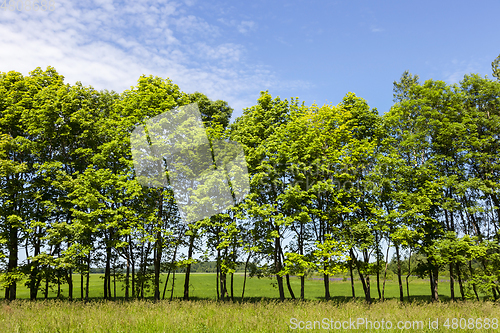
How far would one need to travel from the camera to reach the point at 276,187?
83.5ft

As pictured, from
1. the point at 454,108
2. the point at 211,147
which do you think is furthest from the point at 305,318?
the point at 454,108

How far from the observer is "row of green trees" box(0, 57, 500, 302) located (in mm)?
22391

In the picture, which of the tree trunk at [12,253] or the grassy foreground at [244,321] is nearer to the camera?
the grassy foreground at [244,321]

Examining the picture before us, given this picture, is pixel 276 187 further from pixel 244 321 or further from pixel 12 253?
pixel 12 253

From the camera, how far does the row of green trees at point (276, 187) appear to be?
2239 centimetres

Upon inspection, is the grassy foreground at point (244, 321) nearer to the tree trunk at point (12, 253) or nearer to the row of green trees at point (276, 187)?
the row of green trees at point (276, 187)

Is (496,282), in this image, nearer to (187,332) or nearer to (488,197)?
(488,197)

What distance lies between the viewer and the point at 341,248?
2233 centimetres

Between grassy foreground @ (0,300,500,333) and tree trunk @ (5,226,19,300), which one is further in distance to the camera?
tree trunk @ (5,226,19,300)

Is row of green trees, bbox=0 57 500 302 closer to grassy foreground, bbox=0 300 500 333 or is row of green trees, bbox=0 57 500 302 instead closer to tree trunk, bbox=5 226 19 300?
tree trunk, bbox=5 226 19 300

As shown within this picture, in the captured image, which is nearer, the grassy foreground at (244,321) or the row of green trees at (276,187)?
the grassy foreground at (244,321)

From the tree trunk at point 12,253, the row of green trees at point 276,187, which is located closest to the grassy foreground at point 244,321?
the row of green trees at point 276,187

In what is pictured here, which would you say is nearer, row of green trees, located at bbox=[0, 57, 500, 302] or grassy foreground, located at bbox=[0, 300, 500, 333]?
grassy foreground, located at bbox=[0, 300, 500, 333]

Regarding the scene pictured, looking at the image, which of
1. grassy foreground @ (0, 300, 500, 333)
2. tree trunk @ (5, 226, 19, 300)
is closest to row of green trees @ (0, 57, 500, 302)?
tree trunk @ (5, 226, 19, 300)
